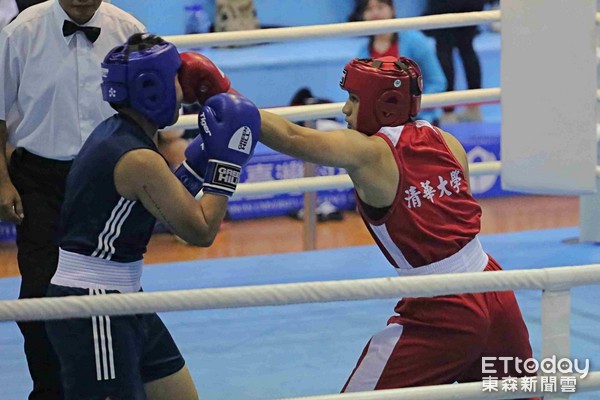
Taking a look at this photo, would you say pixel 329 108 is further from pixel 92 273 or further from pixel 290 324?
pixel 92 273

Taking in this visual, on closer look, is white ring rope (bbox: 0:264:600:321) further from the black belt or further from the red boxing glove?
the black belt

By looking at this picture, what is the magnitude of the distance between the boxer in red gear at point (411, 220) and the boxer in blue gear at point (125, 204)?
0.23 metres

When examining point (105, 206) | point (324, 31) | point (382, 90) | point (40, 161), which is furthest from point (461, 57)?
point (105, 206)

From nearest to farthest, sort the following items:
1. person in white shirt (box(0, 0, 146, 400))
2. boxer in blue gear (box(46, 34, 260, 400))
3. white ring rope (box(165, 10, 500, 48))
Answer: boxer in blue gear (box(46, 34, 260, 400))
person in white shirt (box(0, 0, 146, 400))
white ring rope (box(165, 10, 500, 48))

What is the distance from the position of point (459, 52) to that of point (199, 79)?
547 centimetres

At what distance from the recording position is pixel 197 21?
26.9 ft

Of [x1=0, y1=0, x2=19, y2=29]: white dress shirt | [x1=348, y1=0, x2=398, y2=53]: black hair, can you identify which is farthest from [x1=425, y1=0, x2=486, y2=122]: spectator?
[x1=0, y1=0, x2=19, y2=29]: white dress shirt

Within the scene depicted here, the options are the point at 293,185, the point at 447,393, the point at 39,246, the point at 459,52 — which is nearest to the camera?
the point at 447,393

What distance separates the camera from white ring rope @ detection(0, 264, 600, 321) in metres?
2.28

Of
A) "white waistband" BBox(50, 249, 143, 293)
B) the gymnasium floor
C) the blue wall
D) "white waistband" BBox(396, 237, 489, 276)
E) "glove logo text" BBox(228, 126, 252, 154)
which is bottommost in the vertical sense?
the gymnasium floor

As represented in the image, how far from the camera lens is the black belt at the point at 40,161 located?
3.56 m

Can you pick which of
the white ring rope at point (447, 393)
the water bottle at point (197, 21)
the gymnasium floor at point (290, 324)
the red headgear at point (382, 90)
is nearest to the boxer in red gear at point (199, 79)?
the red headgear at point (382, 90)

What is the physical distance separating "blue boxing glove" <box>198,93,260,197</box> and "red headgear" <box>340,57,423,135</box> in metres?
0.36

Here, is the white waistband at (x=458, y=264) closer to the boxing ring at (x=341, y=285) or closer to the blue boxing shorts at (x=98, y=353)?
the boxing ring at (x=341, y=285)
